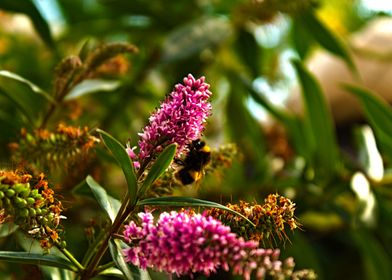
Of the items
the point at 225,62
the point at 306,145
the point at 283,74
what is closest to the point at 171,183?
the point at 306,145

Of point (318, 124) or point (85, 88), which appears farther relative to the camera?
point (318, 124)

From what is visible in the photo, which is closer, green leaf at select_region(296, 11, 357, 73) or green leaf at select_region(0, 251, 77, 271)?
green leaf at select_region(0, 251, 77, 271)

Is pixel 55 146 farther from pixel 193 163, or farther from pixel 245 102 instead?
pixel 245 102

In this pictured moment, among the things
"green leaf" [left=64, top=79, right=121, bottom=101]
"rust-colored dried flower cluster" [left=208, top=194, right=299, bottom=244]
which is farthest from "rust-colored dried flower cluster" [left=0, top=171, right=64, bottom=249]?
"green leaf" [left=64, top=79, right=121, bottom=101]

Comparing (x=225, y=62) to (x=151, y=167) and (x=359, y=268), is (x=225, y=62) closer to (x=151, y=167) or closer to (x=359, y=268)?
(x=359, y=268)

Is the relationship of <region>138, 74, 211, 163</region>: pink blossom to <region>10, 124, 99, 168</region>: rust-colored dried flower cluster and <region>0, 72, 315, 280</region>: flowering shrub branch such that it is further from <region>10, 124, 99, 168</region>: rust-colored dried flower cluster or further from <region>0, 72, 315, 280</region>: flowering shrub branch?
<region>10, 124, 99, 168</region>: rust-colored dried flower cluster

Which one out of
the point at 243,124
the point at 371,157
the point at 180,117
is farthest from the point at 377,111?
the point at 180,117
